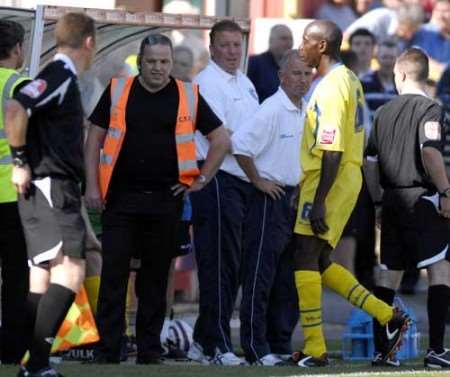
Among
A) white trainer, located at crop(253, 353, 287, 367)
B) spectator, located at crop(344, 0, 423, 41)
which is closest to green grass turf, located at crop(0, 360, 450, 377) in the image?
white trainer, located at crop(253, 353, 287, 367)

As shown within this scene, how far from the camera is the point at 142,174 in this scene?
1004 cm

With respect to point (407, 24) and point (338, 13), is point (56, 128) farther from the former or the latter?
point (338, 13)

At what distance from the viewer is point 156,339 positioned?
33.7ft

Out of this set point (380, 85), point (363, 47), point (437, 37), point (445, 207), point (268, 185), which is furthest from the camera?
point (437, 37)

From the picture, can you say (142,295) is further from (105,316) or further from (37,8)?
(37,8)

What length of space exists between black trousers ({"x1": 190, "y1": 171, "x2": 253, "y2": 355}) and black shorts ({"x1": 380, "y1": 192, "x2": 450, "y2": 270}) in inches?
40.9

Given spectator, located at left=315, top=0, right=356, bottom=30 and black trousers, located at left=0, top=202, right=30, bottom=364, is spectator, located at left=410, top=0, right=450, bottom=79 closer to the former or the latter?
spectator, located at left=315, top=0, right=356, bottom=30

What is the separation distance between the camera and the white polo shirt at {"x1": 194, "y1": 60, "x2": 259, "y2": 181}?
36.0 ft

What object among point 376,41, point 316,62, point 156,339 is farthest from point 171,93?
point 376,41

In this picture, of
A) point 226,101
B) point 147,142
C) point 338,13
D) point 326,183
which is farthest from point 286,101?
point 338,13

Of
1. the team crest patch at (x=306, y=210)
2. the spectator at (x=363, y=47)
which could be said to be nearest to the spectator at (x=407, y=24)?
the spectator at (x=363, y=47)

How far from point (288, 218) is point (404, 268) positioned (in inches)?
35.8

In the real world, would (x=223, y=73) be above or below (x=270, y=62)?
below

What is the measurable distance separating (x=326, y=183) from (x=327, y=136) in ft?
0.93
